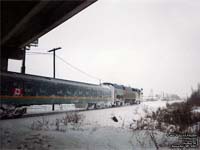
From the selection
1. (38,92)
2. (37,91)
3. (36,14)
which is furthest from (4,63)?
(36,14)

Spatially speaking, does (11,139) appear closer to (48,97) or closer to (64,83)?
(48,97)

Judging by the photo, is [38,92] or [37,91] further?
[38,92]

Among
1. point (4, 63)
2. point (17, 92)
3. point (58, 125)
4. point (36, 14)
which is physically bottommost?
point (58, 125)

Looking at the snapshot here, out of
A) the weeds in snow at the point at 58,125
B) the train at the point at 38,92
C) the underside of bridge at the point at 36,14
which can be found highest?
the underside of bridge at the point at 36,14

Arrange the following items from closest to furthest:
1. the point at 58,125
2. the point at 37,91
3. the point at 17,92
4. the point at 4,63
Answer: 1. the point at 58,125
2. the point at 17,92
3. the point at 4,63
4. the point at 37,91

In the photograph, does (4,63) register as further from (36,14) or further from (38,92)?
(36,14)

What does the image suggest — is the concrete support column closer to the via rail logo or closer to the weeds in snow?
the via rail logo

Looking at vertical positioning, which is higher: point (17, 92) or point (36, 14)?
point (36, 14)

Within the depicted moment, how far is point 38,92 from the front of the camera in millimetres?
18516

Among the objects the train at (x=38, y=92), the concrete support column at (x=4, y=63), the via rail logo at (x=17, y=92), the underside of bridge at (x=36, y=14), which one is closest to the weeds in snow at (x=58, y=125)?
the underside of bridge at (x=36, y=14)

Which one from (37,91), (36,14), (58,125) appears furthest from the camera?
(37,91)

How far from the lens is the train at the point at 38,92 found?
15.4 m

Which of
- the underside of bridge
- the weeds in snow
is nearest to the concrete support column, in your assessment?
the underside of bridge

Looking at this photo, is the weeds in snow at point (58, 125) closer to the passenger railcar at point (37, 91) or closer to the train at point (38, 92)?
the train at point (38, 92)
